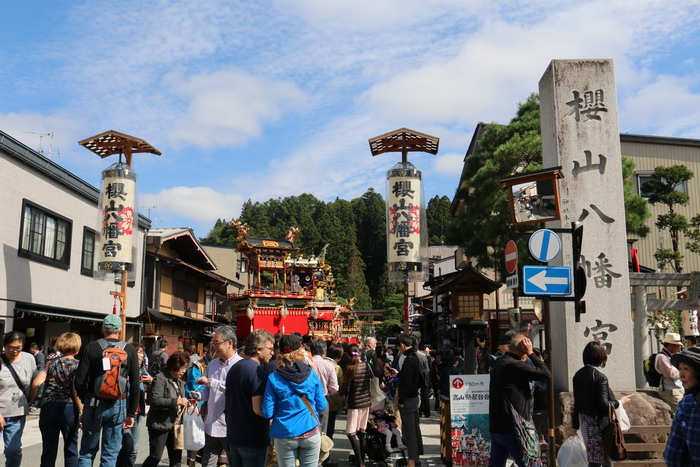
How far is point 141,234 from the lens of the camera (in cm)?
2592

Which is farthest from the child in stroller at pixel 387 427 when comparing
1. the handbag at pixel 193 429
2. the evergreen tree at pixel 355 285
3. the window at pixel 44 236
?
the evergreen tree at pixel 355 285

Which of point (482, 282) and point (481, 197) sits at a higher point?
point (481, 197)

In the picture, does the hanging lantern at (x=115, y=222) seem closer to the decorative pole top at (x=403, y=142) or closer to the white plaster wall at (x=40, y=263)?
the white plaster wall at (x=40, y=263)

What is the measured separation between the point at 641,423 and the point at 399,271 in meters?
8.12

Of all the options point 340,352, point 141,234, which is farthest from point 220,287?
point 340,352

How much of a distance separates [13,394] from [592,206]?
8245 mm

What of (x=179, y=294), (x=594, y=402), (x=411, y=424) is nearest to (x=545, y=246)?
(x=594, y=402)

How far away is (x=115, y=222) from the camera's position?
18.1 m

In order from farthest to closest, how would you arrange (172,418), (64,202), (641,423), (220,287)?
(220,287), (64,202), (641,423), (172,418)

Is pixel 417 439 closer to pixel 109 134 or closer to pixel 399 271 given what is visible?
pixel 399 271

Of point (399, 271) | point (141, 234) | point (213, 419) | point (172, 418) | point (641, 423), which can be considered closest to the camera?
point (213, 419)

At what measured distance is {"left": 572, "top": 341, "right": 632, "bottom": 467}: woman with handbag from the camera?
5.95 metres

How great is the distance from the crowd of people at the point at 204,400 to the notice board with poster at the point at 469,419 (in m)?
0.67

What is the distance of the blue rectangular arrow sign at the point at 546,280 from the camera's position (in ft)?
22.6
